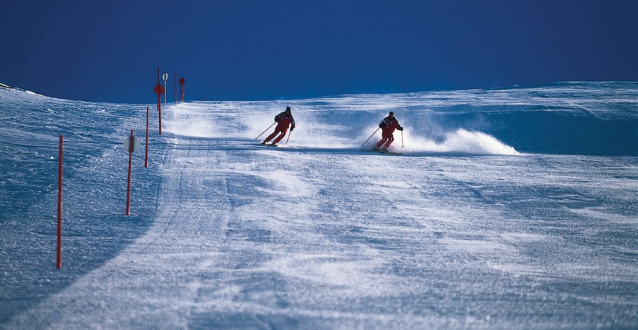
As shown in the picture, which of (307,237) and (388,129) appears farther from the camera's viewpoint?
(388,129)

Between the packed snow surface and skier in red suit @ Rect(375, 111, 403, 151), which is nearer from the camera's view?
the packed snow surface

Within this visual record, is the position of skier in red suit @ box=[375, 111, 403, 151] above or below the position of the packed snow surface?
above

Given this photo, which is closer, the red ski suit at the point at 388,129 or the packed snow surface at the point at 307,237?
the packed snow surface at the point at 307,237

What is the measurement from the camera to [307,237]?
620cm

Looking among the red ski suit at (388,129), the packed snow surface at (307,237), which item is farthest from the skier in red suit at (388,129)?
the packed snow surface at (307,237)

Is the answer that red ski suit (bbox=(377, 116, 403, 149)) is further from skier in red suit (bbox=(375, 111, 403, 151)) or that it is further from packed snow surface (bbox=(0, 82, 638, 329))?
packed snow surface (bbox=(0, 82, 638, 329))

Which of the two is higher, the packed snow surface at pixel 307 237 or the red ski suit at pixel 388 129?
the red ski suit at pixel 388 129

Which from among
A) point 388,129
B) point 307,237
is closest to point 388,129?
point 388,129

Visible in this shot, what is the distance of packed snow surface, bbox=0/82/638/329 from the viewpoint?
13.8 ft

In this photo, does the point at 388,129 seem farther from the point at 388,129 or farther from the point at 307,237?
the point at 307,237

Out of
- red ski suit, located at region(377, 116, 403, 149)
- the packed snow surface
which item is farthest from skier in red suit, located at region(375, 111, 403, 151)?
the packed snow surface

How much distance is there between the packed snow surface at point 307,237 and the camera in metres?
4.22

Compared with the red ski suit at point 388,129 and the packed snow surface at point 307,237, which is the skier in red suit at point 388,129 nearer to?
the red ski suit at point 388,129

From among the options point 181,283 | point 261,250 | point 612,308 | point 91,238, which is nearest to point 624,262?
point 612,308
